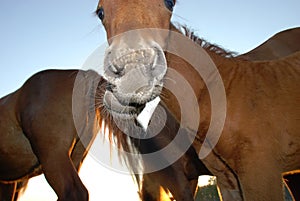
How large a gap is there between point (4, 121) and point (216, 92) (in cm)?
315

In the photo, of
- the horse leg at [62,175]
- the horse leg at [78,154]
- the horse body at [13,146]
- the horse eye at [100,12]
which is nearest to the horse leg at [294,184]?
the horse leg at [62,175]

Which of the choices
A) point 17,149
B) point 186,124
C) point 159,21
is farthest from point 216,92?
point 17,149

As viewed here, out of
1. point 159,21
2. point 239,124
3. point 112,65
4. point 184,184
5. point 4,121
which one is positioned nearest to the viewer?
point 112,65

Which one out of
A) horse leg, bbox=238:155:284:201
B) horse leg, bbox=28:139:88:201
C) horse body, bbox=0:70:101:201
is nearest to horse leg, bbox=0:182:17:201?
horse body, bbox=0:70:101:201

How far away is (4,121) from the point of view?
4934 mm

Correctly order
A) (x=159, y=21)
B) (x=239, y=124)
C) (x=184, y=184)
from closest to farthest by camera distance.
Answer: (x=159, y=21) < (x=239, y=124) < (x=184, y=184)

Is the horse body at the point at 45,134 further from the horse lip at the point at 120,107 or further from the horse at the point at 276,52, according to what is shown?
the horse lip at the point at 120,107

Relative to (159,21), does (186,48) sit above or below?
below

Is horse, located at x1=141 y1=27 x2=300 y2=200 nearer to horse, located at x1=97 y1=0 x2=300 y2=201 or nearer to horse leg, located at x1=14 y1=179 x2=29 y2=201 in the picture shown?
horse, located at x1=97 y1=0 x2=300 y2=201

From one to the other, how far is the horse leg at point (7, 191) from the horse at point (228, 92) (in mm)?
3919

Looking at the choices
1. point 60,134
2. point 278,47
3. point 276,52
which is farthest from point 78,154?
point 278,47

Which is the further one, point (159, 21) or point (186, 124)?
point (186, 124)

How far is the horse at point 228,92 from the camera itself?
2184 millimetres

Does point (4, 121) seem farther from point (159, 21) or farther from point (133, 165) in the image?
point (159, 21)
